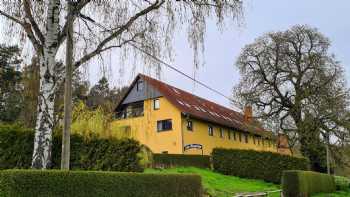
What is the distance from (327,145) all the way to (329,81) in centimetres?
526

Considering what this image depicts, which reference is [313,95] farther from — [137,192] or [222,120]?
[137,192]

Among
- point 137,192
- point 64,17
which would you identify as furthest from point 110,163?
point 64,17

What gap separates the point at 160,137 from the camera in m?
39.2

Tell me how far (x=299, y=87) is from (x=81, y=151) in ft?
83.1

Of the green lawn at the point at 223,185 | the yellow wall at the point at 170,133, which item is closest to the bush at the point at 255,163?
the green lawn at the point at 223,185

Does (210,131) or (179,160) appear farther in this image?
(210,131)

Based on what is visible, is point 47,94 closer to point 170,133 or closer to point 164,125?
point 170,133

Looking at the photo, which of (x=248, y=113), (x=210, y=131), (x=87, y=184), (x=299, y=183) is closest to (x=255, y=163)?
(x=248, y=113)

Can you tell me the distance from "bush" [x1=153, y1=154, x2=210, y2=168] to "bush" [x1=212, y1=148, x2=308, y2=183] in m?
0.87

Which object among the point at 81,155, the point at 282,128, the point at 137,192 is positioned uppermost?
the point at 282,128

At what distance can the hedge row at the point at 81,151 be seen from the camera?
14.6m

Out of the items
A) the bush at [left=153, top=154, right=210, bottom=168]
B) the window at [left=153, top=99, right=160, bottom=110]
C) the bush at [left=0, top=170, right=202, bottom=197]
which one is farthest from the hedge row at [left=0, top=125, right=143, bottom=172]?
the window at [left=153, top=99, right=160, bottom=110]

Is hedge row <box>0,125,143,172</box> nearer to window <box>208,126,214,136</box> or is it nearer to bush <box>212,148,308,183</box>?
bush <box>212,148,308,183</box>

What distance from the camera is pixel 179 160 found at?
28.6 m
